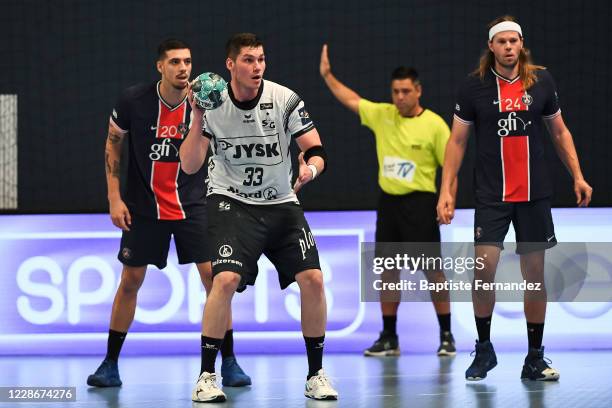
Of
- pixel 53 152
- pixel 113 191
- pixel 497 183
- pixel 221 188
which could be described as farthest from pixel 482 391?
pixel 53 152

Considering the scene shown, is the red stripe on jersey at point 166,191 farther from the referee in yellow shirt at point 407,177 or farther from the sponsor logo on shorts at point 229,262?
the referee in yellow shirt at point 407,177

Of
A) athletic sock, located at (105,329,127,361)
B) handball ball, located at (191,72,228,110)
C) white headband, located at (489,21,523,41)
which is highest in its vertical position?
white headband, located at (489,21,523,41)

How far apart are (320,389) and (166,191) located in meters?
1.58

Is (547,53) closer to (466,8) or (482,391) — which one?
(466,8)

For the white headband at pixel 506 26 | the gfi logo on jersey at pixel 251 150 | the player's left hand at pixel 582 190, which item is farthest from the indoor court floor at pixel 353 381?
the white headband at pixel 506 26

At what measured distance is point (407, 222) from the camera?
7945 millimetres

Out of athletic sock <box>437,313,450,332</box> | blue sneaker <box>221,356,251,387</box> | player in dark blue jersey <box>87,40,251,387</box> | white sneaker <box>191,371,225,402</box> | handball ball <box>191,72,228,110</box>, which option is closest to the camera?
handball ball <box>191,72,228,110</box>

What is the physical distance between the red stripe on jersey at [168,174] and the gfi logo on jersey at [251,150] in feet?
2.93

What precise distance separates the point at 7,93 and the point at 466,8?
3.86 metres

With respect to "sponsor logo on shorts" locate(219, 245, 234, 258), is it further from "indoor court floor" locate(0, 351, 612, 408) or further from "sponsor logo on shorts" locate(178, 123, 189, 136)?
"sponsor logo on shorts" locate(178, 123, 189, 136)

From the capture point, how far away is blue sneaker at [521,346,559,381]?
20.3ft

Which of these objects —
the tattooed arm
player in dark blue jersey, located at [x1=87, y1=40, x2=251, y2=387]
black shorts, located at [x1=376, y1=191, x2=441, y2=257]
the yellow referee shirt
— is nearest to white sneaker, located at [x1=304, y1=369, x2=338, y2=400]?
player in dark blue jersey, located at [x1=87, y1=40, x2=251, y2=387]

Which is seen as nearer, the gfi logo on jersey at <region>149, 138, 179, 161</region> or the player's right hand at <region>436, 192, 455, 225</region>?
the player's right hand at <region>436, 192, 455, 225</region>

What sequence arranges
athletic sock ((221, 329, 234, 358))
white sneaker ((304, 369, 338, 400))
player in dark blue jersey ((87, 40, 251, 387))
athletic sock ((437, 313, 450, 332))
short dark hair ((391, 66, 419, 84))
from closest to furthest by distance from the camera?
white sneaker ((304, 369, 338, 400)) < athletic sock ((221, 329, 234, 358)) < player in dark blue jersey ((87, 40, 251, 387)) < athletic sock ((437, 313, 450, 332)) < short dark hair ((391, 66, 419, 84))
